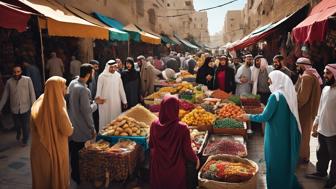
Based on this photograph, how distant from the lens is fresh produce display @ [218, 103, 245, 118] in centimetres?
677

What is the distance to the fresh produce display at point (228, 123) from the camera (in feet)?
20.1

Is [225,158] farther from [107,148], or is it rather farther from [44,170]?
[44,170]

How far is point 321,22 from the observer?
585cm

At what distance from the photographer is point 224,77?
8852mm

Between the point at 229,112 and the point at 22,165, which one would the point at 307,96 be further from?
the point at 22,165

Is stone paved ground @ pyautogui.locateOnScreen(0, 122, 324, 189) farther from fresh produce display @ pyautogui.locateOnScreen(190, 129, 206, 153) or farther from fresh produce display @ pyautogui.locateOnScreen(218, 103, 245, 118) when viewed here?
fresh produce display @ pyautogui.locateOnScreen(190, 129, 206, 153)

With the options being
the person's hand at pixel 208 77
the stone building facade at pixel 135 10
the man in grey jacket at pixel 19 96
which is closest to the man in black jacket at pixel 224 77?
the person's hand at pixel 208 77

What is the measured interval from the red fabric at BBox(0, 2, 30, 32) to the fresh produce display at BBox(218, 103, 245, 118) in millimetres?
4231

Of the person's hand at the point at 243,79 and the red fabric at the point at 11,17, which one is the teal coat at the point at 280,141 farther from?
the person's hand at the point at 243,79

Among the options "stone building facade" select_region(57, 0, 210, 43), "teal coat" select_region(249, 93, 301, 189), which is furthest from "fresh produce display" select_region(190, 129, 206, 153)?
"stone building facade" select_region(57, 0, 210, 43)

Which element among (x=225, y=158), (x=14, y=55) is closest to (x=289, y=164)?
(x=225, y=158)

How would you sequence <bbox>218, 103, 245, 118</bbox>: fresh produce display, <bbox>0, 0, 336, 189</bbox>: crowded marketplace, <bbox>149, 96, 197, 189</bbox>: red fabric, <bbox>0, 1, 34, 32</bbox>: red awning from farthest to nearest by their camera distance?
<bbox>218, 103, 245, 118</bbox>: fresh produce display, <bbox>0, 1, 34, 32</bbox>: red awning, <bbox>0, 0, 336, 189</bbox>: crowded marketplace, <bbox>149, 96, 197, 189</bbox>: red fabric

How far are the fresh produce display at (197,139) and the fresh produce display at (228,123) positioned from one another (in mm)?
389

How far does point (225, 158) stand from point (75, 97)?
7.89 feet
